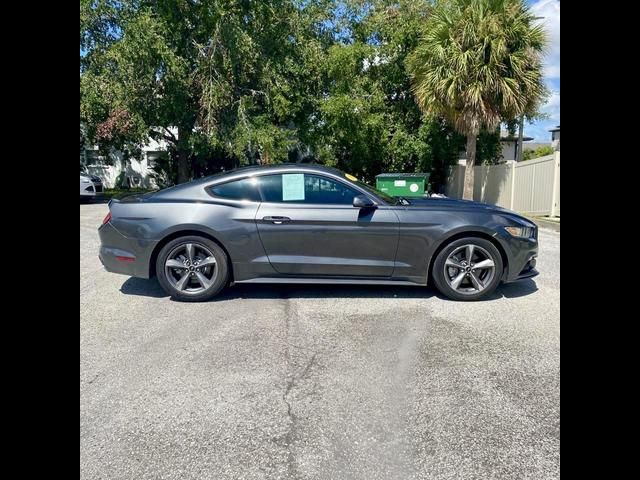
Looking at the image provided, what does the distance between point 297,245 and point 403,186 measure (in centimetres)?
847

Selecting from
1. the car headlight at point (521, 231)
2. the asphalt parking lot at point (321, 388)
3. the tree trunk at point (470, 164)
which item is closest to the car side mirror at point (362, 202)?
the asphalt parking lot at point (321, 388)

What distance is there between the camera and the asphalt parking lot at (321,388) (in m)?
2.19

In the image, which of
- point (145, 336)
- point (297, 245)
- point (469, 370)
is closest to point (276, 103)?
point (297, 245)

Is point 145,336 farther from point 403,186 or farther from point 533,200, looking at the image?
point 533,200

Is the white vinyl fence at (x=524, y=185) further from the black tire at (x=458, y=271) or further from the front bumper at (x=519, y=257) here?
the black tire at (x=458, y=271)

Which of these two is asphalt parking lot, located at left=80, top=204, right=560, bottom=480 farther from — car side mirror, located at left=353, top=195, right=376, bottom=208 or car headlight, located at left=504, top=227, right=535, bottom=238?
car side mirror, located at left=353, top=195, right=376, bottom=208

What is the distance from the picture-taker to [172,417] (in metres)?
2.58

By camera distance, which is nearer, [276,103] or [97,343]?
[97,343]

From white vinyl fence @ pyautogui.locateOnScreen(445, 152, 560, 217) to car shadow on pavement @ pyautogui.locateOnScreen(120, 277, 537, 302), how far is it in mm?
5733

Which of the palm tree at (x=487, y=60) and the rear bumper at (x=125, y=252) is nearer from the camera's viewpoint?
the rear bumper at (x=125, y=252)

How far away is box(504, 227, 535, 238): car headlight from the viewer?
4.61m

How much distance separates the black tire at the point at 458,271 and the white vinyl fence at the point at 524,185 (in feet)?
20.1
